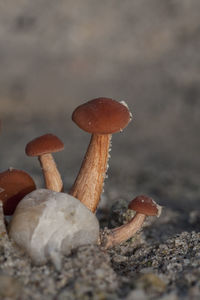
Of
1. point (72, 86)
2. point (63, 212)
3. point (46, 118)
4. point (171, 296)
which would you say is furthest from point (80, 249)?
point (72, 86)

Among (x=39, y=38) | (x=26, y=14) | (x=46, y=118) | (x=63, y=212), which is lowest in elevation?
(x=63, y=212)

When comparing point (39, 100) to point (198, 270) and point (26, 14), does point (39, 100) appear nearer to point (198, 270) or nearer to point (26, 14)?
point (26, 14)

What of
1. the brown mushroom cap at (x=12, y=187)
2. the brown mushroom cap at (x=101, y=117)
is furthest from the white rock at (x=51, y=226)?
the brown mushroom cap at (x=101, y=117)

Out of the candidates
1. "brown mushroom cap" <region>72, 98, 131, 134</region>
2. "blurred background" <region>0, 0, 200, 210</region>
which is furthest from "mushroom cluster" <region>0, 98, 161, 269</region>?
"blurred background" <region>0, 0, 200, 210</region>

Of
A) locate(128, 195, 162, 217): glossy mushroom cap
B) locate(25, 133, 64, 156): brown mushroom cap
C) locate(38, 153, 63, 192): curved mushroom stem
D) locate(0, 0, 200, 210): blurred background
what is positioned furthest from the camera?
locate(0, 0, 200, 210): blurred background

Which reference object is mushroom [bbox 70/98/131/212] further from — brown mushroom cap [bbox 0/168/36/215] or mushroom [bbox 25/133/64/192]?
brown mushroom cap [bbox 0/168/36/215]

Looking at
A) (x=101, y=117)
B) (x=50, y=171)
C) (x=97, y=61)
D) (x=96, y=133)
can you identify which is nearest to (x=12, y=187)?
(x=50, y=171)
